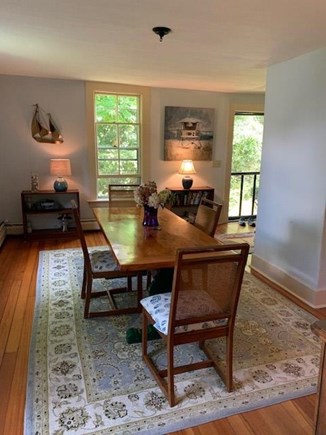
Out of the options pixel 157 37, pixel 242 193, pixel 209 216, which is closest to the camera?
pixel 157 37

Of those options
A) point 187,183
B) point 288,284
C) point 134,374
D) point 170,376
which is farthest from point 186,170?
point 170,376

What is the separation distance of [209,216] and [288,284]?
1.17m

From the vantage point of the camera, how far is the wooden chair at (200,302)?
1.64 meters

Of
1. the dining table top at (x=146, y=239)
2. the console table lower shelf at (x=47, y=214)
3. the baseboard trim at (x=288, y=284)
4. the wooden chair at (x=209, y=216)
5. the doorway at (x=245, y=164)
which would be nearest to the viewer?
the dining table top at (x=146, y=239)

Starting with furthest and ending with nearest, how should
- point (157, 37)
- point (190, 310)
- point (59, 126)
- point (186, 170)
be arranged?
point (186, 170), point (59, 126), point (157, 37), point (190, 310)

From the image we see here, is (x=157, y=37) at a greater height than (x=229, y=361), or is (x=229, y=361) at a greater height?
(x=157, y=37)

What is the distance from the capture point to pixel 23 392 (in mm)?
1892

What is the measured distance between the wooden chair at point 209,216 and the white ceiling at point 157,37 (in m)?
1.37

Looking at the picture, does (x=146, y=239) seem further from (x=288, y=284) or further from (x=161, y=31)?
(x=288, y=284)

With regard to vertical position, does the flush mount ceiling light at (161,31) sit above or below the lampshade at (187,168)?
above

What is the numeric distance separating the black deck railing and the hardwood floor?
3645mm

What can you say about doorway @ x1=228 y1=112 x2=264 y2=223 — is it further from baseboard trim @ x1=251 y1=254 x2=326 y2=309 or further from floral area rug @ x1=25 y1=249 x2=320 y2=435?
floral area rug @ x1=25 y1=249 x2=320 y2=435

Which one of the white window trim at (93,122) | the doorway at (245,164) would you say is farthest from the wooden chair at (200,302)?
the doorway at (245,164)

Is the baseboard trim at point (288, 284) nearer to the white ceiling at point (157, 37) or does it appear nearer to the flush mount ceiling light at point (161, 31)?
the white ceiling at point (157, 37)
